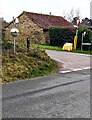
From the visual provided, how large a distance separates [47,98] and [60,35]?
69.6 feet

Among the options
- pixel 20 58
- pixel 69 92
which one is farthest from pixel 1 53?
pixel 69 92

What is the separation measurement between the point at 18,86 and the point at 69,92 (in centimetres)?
161

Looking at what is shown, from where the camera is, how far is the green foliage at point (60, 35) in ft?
90.9

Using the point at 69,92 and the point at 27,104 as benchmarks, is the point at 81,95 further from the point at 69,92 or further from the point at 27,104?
the point at 27,104

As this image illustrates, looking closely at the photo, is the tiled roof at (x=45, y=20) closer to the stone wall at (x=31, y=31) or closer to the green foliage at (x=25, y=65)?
the stone wall at (x=31, y=31)

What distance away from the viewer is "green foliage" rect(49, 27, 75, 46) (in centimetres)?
2770

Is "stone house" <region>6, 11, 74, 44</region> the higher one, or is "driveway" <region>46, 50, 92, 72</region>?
"stone house" <region>6, 11, 74, 44</region>

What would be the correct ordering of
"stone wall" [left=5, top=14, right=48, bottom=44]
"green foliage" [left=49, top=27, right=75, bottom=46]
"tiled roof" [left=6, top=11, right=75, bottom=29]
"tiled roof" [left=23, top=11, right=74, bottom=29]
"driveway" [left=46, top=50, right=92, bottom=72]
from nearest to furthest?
"driveway" [left=46, top=50, right=92, bottom=72], "green foliage" [left=49, top=27, right=75, bottom=46], "stone wall" [left=5, top=14, right=48, bottom=44], "tiled roof" [left=6, top=11, right=75, bottom=29], "tiled roof" [left=23, top=11, right=74, bottom=29]

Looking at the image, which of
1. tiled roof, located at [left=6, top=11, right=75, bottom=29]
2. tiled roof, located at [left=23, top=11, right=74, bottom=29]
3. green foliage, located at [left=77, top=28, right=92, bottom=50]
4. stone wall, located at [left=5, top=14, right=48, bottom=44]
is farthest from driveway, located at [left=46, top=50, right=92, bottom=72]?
tiled roof, located at [left=23, top=11, right=74, bottom=29]

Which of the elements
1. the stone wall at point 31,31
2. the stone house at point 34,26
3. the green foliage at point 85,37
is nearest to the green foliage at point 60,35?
the green foliage at point 85,37

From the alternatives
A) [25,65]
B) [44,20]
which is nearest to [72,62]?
[25,65]

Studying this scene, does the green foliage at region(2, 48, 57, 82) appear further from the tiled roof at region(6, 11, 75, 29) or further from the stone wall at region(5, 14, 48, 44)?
the tiled roof at region(6, 11, 75, 29)

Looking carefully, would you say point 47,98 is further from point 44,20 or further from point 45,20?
point 45,20

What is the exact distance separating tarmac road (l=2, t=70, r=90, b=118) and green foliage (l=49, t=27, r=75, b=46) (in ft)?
55.4
